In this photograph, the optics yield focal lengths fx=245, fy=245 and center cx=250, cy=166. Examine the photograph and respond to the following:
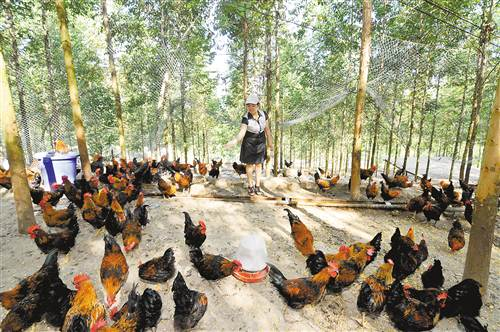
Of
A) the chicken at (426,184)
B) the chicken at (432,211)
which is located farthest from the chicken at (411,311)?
the chicken at (426,184)

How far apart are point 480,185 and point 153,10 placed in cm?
1331

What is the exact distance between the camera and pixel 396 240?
3.54 m

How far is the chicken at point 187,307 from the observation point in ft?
7.47

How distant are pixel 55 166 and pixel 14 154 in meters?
2.56

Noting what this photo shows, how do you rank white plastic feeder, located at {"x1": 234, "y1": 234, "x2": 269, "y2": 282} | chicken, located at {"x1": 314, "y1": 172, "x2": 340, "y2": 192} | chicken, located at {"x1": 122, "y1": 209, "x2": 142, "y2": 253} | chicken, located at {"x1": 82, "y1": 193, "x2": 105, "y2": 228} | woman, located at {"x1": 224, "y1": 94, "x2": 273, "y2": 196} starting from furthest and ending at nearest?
chicken, located at {"x1": 314, "y1": 172, "x2": 340, "y2": 192}
woman, located at {"x1": 224, "y1": 94, "x2": 273, "y2": 196}
chicken, located at {"x1": 82, "y1": 193, "x2": 105, "y2": 228}
chicken, located at {"x1": 122, "y1": 209, "x2": 142, "y2": 253}
white plastic feeder, located at {"x1": 234, "y1": 234, "x2": 269, "y2": 282}

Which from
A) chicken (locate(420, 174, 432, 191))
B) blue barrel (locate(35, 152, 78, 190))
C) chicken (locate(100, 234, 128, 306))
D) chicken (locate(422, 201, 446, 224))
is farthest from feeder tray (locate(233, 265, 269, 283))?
chicken (locate(420, 174, 432, 191))

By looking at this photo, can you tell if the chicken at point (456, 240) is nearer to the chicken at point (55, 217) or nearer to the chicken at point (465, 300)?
the chicken at point (465, 300)

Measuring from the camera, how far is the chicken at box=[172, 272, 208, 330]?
2.28 metres

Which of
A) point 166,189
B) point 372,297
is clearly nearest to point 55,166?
point 166,189

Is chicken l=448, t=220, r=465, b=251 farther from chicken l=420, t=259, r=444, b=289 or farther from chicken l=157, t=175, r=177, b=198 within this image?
chicken l=157, t=175, r=177, b=198

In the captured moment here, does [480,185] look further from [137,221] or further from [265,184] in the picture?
[265,184]

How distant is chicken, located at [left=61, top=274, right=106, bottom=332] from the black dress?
10.9 feet

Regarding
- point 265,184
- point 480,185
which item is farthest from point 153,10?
point 480,185

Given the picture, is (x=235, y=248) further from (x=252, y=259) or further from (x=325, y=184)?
(x=325, y=184)
